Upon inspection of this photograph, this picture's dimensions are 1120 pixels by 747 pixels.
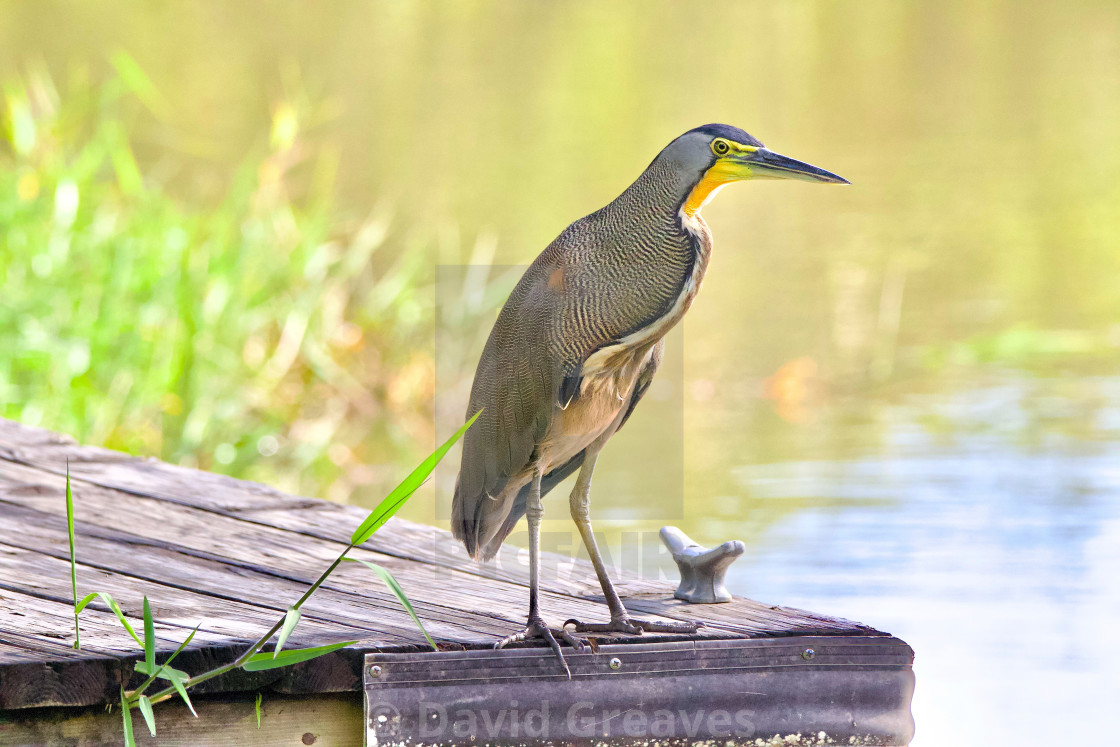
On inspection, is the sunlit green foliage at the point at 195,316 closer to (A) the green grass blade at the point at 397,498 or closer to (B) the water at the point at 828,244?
(B) the water at the point at 828,244

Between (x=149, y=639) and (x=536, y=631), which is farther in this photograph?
(x=536, y=631)

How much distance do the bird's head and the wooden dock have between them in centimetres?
74

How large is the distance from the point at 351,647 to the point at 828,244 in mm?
7642

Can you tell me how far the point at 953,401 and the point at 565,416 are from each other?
5.30 meters

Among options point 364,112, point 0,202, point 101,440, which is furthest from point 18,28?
point 101,440

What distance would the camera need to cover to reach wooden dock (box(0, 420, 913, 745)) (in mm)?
2166

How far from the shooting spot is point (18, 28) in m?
10.9

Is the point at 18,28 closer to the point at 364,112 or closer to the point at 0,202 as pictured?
the point at 364,112

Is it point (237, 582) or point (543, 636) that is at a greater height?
point (237, 582)

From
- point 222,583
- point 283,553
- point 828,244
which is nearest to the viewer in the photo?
point 222,583

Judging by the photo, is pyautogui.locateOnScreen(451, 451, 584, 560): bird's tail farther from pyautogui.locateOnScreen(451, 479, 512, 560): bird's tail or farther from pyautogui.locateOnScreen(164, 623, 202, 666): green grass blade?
pyautogui.locateOnScreen(164, 623, 202, 666): green grass blade

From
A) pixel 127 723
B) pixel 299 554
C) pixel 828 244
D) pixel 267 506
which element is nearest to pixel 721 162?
pixel 127 723

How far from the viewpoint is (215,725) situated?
7.27ft

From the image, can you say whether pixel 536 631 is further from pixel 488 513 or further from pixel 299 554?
pixel 299 554
